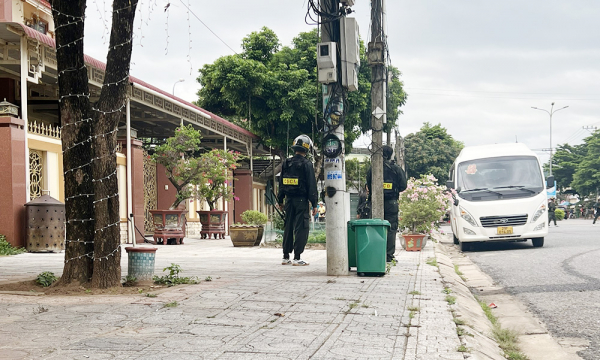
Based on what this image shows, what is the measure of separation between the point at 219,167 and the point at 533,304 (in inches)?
518

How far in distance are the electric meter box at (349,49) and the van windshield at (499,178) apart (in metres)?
7.89

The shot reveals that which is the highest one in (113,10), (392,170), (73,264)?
(113,10)

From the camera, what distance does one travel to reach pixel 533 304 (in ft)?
26.0

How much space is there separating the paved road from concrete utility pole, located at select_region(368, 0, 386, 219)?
236cm

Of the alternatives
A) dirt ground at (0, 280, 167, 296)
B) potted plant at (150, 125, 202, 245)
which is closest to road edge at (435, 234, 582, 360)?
dirt ground at (0, 280, 167, 296)

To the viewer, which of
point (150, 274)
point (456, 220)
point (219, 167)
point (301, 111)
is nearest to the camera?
point (150, 274)

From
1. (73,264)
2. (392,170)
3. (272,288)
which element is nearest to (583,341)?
(272,288)

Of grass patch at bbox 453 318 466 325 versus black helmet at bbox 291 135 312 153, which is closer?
grass patch at bbox 453 318 466 325

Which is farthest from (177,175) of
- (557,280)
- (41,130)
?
(557,280)

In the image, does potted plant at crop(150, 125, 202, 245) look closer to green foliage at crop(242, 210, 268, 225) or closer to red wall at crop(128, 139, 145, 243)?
red wall at crop(128, 139, 145, 243)

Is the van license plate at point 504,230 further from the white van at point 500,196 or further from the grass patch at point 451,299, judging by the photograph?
the grass patch at point 451,299

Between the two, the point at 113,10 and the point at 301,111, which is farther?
the point at 301,111

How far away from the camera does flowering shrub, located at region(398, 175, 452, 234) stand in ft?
57.1

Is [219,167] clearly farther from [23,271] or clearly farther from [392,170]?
[23,271]
